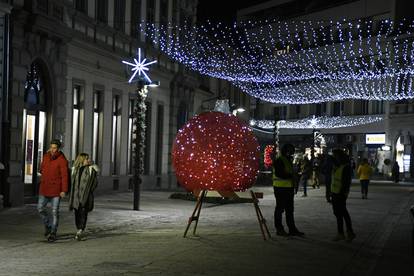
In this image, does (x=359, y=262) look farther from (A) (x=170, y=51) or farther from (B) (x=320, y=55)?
(B) (x=320, y=55)

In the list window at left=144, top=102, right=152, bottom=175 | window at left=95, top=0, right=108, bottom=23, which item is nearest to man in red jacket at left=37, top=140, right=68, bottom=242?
window at left=95, top=0, right=108, bottom=23

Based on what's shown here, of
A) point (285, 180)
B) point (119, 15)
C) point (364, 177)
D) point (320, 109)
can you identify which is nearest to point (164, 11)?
point (119, 15)

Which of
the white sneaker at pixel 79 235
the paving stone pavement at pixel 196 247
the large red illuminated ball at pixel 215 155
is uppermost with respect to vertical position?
the large red illuminated ball at pixel 215 155

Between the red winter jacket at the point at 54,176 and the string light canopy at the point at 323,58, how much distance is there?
27.1 meters

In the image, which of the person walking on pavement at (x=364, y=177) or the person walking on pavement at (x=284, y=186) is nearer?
the person walking on pavement at (x=284, y=186)

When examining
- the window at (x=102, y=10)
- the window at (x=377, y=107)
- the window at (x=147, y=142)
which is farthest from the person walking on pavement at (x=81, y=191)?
the window at (x=377, y=107)

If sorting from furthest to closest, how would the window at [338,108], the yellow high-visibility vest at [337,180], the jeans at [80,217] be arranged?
the window at [338,108] < the yellow high-visibility vest at [337,180] < the jeans at [80,217]

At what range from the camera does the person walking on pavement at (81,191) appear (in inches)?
480

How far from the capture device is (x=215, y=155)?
41.2ft

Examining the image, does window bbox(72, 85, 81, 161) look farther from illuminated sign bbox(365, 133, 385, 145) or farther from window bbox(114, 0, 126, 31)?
illuminated sign bbox(365, 133, 385, 145)

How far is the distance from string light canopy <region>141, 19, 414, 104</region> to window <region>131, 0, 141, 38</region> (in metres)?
11.4

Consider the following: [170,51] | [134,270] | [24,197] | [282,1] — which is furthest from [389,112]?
[134,270]

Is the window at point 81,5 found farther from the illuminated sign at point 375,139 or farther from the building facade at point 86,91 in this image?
the illuminated sign at point 375,139

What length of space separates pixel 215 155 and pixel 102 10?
13.6 metres
